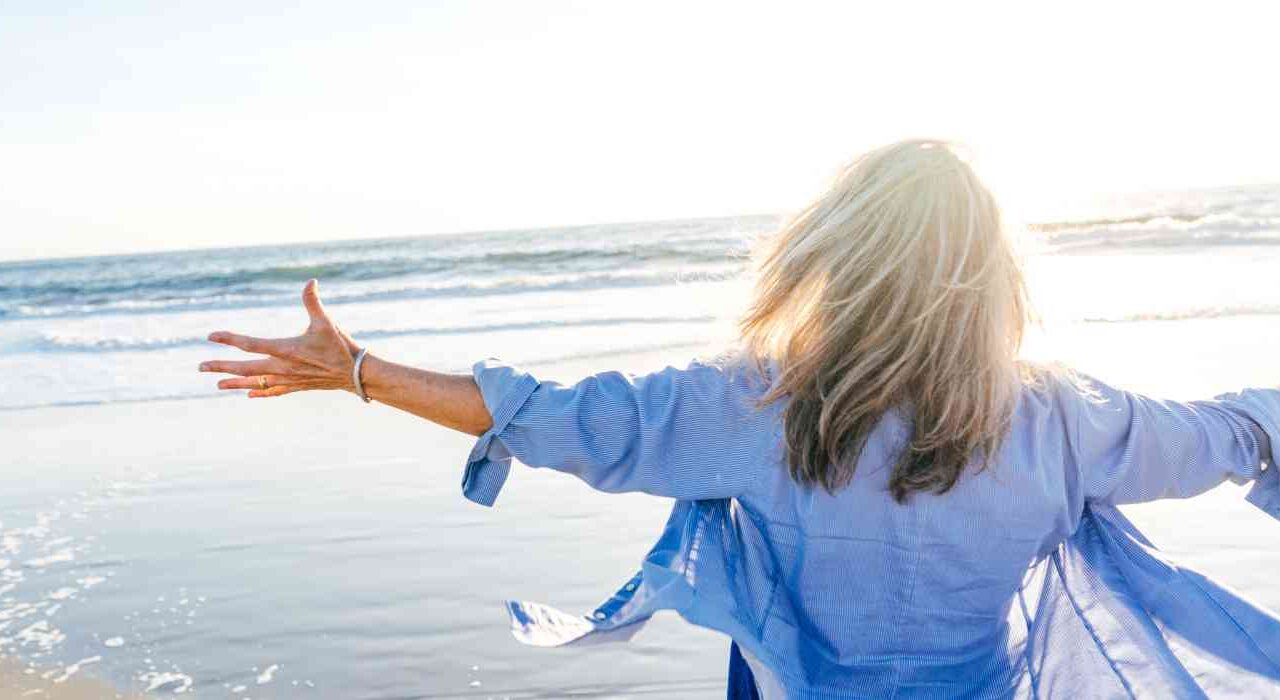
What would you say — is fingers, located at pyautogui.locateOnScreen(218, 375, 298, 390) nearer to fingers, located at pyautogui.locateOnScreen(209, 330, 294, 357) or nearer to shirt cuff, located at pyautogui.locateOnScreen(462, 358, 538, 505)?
fingers, located at pyautogui.locateOnScreen(209, 330, 294, 357)

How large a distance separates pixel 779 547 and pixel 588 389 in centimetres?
40

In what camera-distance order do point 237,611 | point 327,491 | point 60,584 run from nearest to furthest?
point 237,611
point 60,584
point 327,491

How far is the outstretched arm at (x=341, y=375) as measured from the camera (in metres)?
1.91

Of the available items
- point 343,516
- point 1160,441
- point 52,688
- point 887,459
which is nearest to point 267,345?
point 887,459

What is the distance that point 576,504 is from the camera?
5.10m

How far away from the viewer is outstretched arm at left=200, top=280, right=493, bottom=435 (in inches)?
75.1

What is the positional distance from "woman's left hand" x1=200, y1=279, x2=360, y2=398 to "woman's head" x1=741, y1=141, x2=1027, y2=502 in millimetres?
701

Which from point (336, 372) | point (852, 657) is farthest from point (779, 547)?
point (336, 372)

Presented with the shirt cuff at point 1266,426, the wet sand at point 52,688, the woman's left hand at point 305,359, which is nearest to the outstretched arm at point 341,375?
the woman's left hand at point 305,359

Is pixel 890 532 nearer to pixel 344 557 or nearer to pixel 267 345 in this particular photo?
pixel 267 345

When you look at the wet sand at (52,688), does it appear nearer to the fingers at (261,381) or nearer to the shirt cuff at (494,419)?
the fingers at (261,381)

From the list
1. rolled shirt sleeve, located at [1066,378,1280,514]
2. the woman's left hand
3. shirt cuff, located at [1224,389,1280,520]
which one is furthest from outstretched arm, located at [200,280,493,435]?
shirt cuff, located at [1224,389,1280,520]

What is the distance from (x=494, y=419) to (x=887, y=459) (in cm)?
62

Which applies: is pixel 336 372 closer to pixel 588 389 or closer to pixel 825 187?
pixel 588 389
